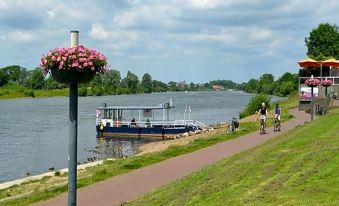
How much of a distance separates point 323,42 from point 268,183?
86.0 m

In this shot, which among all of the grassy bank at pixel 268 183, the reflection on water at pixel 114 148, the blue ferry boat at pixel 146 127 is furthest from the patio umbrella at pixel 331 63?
the grassy bank at pixel 268 183

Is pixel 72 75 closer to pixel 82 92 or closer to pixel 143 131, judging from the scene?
pixel 143 131

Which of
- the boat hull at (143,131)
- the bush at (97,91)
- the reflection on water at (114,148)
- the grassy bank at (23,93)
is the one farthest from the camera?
the bush at (97,91)

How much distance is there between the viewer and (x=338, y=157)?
12898 mm

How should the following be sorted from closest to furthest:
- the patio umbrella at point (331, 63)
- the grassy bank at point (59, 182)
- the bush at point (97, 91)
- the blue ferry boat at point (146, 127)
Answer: the grassy bank at point (59, 182) < the blue ferry boat at point (146, 127) < the patio umbrella at point (331, 63) < the bush at point (97, 91)

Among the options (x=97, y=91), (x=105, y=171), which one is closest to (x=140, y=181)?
(x=105, y=171)

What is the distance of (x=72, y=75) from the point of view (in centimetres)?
899

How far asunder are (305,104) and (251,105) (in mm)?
7750

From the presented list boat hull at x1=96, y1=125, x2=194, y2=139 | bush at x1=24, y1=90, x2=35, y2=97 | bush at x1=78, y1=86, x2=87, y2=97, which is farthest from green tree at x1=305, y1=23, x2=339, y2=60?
bush at x1=24, y1=90, x2=35, y2=97

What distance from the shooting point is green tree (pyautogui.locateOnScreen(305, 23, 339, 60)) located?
92.2 metres

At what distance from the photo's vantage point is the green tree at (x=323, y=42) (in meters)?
92.2

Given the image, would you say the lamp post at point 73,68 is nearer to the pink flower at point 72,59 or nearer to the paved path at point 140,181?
the pink flower at point 72,59

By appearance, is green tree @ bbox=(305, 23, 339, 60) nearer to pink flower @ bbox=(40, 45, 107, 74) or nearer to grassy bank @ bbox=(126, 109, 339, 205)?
grassy bank @ bbox=(126, 109, 339, 205)

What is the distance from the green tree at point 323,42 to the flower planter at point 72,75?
8613 cm
